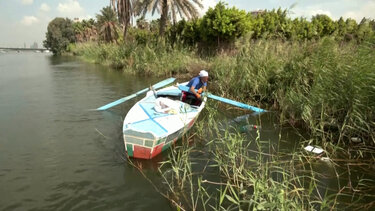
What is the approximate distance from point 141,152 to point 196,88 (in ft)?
Answer: 10.9

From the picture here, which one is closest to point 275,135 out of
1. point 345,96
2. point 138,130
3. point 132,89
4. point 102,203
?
point 345,96

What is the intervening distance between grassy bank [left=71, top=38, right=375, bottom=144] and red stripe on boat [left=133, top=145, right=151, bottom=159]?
3785 mm

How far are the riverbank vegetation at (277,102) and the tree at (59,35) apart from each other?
48.4 meters

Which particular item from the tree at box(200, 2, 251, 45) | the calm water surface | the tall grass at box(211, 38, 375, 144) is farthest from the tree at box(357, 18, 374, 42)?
the tree at box(200, 2, 251, 45)

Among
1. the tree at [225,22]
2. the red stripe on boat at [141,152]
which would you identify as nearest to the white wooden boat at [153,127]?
the red stripe on boat at [141,152]

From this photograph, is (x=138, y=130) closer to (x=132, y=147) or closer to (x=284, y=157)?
(x=132, y=147)

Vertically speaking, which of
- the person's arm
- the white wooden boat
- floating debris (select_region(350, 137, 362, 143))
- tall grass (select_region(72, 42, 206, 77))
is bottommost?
floating debris (select_region(350, 137, 362, 143))

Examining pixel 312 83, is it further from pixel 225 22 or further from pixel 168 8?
pixel 168 8

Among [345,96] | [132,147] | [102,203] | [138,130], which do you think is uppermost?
[345,96]

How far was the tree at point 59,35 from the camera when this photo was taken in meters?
60.2

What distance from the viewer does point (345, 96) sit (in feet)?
20.3

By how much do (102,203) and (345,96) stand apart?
5.83 m

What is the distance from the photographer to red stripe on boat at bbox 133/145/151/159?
539 cm

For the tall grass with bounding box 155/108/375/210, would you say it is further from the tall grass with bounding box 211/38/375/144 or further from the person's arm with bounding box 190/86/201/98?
the person's arm with bounding box 190/86/201/98
